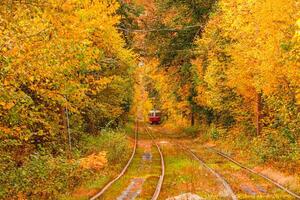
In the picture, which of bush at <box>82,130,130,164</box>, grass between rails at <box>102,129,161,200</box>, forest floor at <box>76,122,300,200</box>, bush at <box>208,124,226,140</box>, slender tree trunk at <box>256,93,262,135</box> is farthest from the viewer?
bush at <box>208,124,226,140</box>

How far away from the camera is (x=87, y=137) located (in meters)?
27.5

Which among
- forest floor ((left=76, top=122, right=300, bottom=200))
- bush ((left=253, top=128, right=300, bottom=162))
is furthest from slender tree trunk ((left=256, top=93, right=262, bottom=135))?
bush ((left=253, top=128, right=300, bottom=162))

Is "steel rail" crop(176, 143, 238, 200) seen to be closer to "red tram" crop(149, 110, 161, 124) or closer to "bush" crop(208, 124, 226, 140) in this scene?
"bush" crop(208, 124, 226, 140)

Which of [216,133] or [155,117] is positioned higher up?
[155,117]

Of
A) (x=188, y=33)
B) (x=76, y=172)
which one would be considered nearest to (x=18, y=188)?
(x=76, y=172)

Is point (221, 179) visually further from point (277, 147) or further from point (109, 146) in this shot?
point (109, 146)

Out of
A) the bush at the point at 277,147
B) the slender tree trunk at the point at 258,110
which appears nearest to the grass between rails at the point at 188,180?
the bush at the point at 277,147

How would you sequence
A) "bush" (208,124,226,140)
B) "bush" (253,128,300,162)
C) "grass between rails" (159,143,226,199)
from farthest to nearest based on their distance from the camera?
"bush" (208,124,226,140), "bush" (253,128,300,162), "grass between rails" (159,143,226,199)

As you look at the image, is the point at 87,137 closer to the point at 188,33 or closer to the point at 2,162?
the point at 2,162

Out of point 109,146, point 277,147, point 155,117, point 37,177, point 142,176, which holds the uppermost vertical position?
point 155,117

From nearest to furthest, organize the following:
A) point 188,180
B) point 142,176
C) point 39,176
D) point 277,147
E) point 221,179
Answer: point 39,176
point 221,179
point 188,180
point 142,176
point 277,147

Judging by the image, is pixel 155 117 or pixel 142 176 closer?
pixel 142 176

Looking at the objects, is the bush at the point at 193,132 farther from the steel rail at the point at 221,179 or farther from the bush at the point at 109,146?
the steel rail at the point at 221,179

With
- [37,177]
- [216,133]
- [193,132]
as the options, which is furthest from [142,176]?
[193,132]
